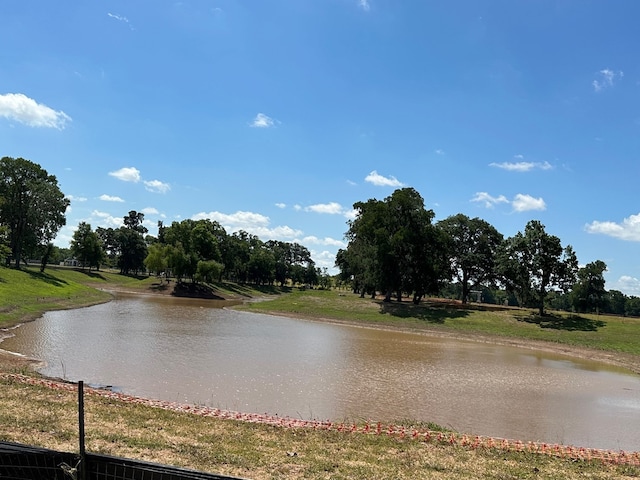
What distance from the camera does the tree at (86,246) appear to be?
318ft

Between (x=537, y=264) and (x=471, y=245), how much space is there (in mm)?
23796

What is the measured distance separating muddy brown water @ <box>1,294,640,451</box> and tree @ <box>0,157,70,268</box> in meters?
46.3

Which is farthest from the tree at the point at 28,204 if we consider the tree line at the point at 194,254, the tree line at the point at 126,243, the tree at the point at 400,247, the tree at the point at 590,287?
the tree at the point at 590,287

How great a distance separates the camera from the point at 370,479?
7660mm

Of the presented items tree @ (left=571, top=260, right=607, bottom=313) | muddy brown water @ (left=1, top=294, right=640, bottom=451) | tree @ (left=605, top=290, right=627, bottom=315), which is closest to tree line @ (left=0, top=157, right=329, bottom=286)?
muddy brown water @ (left=1, top=294, right=640, bottom=451)

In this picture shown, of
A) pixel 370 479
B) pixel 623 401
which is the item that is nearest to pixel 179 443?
pixel 370 479

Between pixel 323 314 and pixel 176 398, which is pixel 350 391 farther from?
pixel 323 314

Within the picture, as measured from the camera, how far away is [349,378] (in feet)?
67.4

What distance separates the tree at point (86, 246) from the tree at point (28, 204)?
67.1 feet

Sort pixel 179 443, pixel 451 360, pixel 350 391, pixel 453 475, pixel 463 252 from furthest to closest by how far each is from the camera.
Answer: pixel 463 252
pixel 451 360
pixel 350 391
pixel 179 443
pixel 453 475

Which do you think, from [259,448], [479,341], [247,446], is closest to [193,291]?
[479,341]

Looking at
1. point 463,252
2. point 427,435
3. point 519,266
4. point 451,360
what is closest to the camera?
point 427,435

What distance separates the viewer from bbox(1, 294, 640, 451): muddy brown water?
15.1m

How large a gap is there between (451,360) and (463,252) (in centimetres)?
4905
